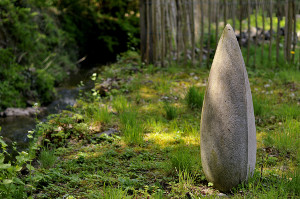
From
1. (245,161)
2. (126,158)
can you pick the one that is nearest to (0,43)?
(126,158)

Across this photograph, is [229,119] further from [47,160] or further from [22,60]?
[22,60]

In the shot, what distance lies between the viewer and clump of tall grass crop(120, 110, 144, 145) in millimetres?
4219

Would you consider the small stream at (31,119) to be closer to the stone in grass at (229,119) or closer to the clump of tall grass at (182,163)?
the clump of tall grass at (182,163)

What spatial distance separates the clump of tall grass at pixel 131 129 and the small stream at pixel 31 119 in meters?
1.07

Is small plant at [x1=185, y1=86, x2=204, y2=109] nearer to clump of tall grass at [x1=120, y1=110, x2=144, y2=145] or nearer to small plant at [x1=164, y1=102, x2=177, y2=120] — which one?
small plant at [x1=164, y1=102, x2=177, y2=120]

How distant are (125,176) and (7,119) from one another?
14.0 feet

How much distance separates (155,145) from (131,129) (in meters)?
0.38

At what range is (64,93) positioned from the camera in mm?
8734

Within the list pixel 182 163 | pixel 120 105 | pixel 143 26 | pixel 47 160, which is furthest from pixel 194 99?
pixel 143 26

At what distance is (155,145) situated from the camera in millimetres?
4207

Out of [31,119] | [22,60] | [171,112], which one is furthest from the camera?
[22,60]

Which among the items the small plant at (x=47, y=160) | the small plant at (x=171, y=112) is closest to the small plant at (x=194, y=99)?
the small plant at (x=171, y=112)

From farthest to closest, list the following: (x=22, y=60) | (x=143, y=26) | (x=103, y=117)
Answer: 1. (x=22, y=60)
2. (x=143, y=26)
3. (x=103, y=117)

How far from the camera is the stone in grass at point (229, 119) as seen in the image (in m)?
2.95
